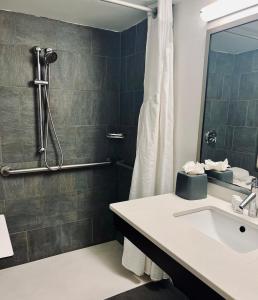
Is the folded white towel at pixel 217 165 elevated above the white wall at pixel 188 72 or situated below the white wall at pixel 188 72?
below

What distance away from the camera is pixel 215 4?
4.46ft

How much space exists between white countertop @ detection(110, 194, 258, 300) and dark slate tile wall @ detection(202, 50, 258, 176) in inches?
13.2

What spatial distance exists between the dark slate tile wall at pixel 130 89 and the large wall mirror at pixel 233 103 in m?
0.71

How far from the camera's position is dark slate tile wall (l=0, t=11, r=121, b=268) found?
1927 mm

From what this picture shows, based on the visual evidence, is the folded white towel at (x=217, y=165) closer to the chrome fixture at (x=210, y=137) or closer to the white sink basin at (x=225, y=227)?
the chrome fixture at (x=210, y=137)

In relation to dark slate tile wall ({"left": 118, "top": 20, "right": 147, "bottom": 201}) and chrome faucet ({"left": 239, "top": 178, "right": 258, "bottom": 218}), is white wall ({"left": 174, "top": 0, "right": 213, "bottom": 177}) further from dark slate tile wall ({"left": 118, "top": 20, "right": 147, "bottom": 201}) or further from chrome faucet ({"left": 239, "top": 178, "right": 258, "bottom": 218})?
chrome faucet ({"left": 239, "top": 178, "right": 258, "bottom": 218})

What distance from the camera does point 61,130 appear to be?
2.16 meters

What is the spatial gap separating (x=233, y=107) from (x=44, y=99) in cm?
148

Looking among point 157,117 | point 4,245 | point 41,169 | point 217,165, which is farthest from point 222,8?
point 4,245

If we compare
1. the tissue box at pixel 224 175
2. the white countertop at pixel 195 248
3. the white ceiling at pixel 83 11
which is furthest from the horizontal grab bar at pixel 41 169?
the white ceiling at pixel 83 11

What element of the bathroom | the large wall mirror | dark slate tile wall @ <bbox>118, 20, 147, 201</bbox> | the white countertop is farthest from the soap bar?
the large wall mirror

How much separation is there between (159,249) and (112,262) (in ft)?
4.64

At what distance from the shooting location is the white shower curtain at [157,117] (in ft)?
5.34

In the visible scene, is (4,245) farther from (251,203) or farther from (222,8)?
(222,8)
